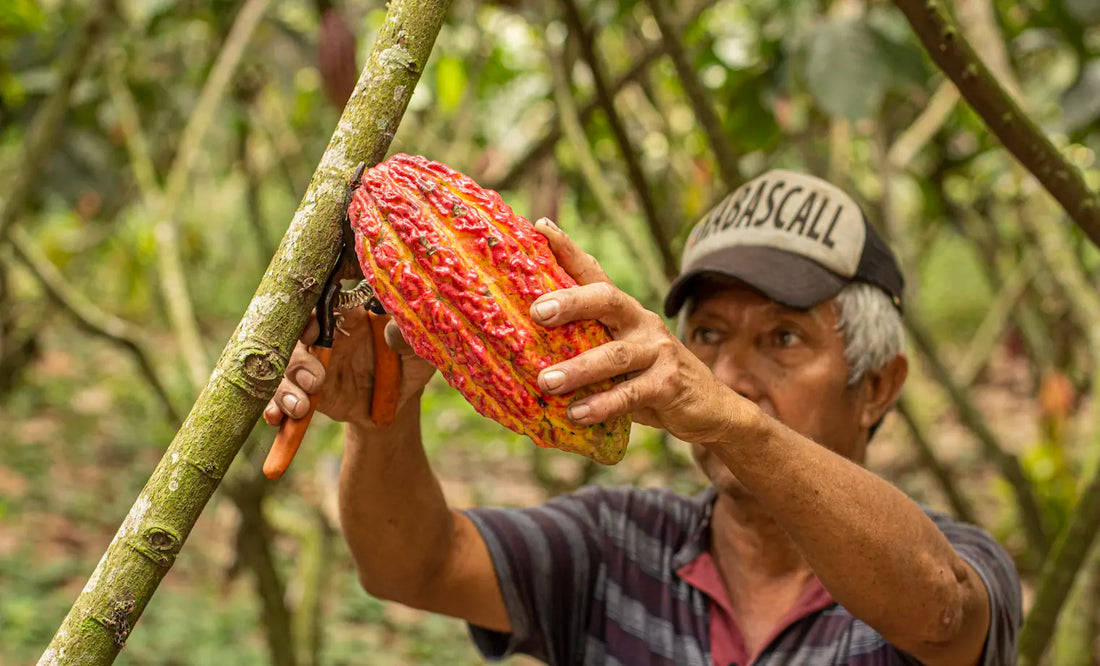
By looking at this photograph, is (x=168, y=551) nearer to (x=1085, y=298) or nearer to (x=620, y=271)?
(x=1085, y=298)

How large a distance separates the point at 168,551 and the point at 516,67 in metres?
3.61

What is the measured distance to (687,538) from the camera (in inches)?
62.7

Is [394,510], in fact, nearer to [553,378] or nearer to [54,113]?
[553,378]

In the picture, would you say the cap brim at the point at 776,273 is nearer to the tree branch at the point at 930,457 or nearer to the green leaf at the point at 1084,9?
the green leaf at the point at 1084,9

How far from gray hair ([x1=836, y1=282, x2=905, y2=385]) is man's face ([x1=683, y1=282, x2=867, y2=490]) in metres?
0.01

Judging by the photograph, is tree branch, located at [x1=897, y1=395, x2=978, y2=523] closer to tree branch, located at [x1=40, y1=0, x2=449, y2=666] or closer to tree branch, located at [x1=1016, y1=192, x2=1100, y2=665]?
tree branch, located at [x1=1016, y1=192, x2=1100, y2=665]

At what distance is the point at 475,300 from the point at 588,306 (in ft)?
0.30

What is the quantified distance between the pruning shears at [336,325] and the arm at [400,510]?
12mm

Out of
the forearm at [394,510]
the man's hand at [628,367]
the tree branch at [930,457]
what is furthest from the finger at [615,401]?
the tree branch at [930,457]

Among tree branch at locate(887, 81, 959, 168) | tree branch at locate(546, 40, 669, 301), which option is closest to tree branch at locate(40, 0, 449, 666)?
tree branch at locate(546, 40, 669, 301)

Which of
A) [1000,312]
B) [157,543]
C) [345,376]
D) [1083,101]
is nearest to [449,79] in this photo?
[1000,312]

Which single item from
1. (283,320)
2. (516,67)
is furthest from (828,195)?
(516,67)

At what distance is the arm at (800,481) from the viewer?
853 mm

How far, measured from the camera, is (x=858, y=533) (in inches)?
41.5
